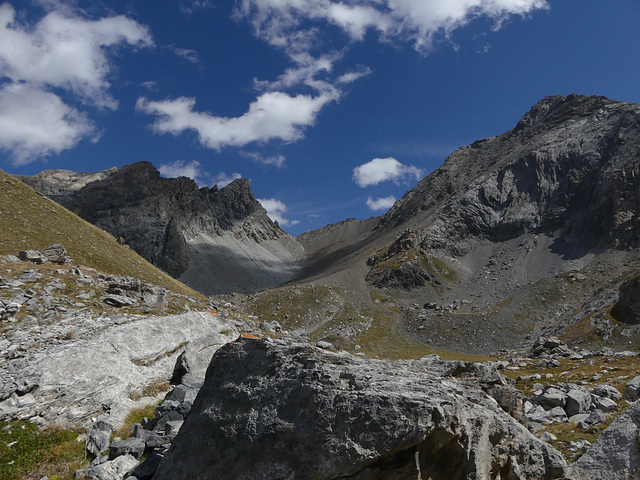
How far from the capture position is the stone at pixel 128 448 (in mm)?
9797

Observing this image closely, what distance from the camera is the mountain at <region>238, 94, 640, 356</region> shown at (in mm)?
86500

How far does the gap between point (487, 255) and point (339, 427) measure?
160m

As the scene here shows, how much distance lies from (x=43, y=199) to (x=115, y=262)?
1475cm

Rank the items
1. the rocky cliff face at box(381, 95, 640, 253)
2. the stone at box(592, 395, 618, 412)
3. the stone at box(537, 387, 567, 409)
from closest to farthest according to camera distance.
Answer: the stone at box(592, 395, 618, 412) < the stone at box(537, 387, 567, 409) < the rocky cliff face at box(381, 95, 640, 253)

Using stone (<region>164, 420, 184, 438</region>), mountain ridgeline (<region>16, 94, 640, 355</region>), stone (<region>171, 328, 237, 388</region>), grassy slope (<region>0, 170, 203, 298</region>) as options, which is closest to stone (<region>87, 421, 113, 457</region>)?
stone (<region>164, 420, 184, 438</region>)

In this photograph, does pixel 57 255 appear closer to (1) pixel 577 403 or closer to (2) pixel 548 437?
(2) pixel 548 437

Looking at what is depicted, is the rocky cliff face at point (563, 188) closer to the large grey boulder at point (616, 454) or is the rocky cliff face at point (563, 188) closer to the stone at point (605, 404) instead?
the stone at point (605, 404)

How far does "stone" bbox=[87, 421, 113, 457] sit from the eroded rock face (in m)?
3.68

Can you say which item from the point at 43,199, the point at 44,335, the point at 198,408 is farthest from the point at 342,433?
the point at 43,199

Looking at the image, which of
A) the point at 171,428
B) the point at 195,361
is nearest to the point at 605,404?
the point at 171,428

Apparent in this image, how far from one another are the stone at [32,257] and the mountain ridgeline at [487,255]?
58.8 meters

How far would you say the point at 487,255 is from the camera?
15112 centimetres

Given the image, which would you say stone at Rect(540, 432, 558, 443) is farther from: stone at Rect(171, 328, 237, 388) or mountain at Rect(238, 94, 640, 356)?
mountain at Rect(238, 94, 640, 356)

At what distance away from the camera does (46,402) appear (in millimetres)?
11641
